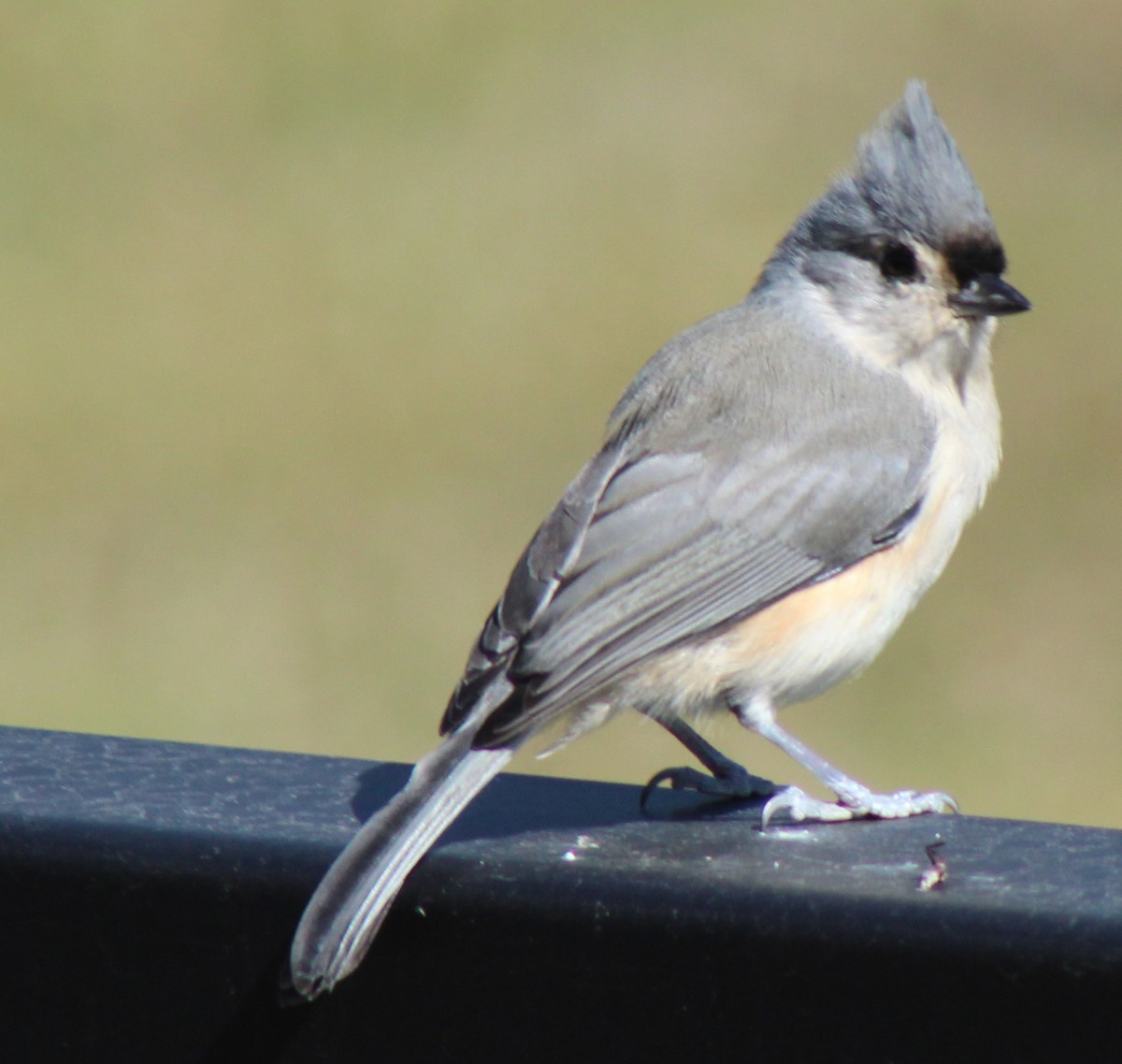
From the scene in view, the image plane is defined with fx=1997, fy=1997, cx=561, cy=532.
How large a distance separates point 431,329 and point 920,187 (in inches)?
169

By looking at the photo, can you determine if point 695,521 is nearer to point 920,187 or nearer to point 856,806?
point 856,806

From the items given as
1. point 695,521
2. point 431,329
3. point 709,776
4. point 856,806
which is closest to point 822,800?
point 856,806

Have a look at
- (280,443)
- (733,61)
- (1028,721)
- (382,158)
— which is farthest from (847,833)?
(733,61)

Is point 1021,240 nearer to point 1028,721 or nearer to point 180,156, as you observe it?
point 1028,721

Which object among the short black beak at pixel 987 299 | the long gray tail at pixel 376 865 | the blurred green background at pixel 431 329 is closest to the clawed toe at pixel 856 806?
the long gray tail at pixel 376 865

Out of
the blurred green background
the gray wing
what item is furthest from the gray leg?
the blurred green background

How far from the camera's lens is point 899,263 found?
3252mm

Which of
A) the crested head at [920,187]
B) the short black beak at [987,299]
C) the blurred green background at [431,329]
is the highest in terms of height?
the crested head at [920,187]

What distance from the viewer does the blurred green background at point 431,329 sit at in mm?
5586

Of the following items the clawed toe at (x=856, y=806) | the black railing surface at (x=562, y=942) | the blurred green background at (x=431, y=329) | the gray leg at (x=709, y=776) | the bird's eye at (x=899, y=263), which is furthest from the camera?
the blurred green background at (x=431, y=329)

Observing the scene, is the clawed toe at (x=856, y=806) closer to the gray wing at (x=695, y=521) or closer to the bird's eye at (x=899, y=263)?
the gray wing at (x=695, y=521)

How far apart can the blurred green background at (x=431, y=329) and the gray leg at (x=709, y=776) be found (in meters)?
2.07

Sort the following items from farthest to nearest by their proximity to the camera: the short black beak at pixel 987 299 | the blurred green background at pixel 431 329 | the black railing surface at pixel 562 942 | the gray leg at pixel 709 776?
the blurred green background at pixel 431 329, the short black beak at pixel 987 299, the gray leg at pixel 709 776, the black railing surface at pixel 562 942

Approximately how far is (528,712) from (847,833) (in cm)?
40
